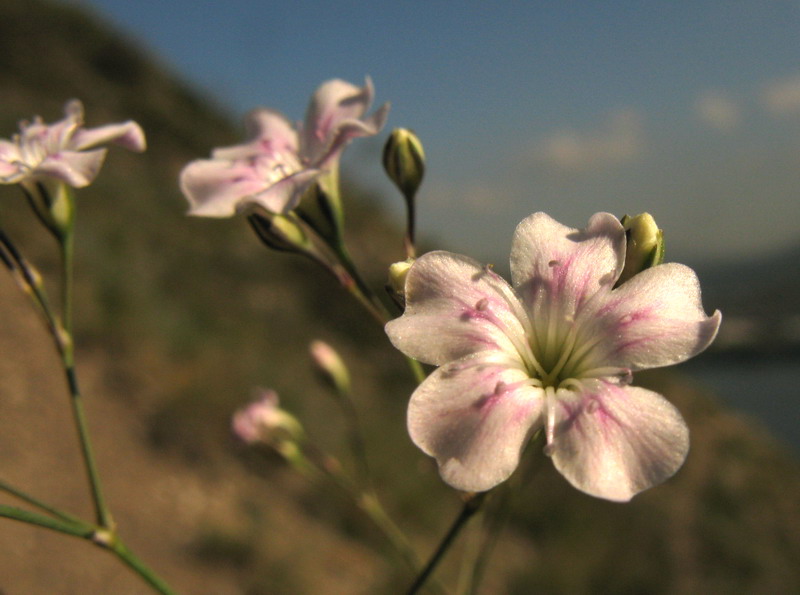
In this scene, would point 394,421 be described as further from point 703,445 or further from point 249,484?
point 703,445

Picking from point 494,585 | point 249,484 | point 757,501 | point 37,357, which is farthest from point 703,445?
point 37,357

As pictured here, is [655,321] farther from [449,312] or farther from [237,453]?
[237,453]

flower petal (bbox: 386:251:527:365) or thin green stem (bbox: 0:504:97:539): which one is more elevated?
flower petal (bbox: 386:251:527:365)

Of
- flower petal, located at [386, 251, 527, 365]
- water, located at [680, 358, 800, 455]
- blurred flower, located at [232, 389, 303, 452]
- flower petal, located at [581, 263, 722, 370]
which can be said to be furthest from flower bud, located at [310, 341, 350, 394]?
water, located at [680, 358, 800, 455]

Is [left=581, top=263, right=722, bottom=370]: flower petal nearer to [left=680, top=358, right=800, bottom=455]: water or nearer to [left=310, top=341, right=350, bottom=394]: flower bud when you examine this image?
[left=310, top=341, right=350, bottom=394]: flower bud

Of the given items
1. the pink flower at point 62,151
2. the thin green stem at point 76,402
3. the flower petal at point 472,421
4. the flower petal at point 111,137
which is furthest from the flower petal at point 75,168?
the flower petal at point 472,421

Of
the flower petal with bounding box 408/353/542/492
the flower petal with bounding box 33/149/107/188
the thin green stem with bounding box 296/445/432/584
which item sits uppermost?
the flower petal with bounding box 33/149/107/188

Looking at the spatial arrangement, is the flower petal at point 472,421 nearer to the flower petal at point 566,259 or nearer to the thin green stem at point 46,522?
the flower petal at point 566,259
